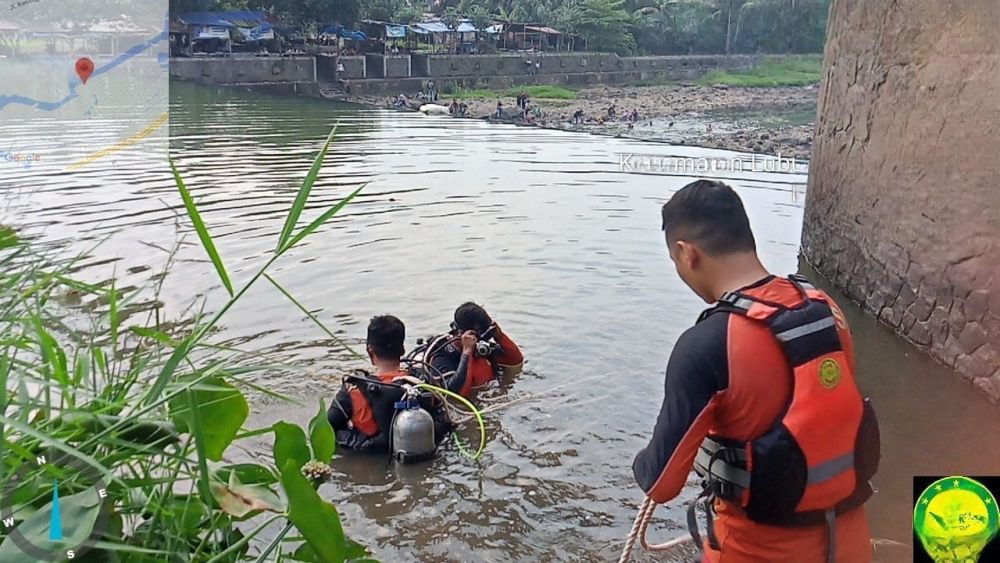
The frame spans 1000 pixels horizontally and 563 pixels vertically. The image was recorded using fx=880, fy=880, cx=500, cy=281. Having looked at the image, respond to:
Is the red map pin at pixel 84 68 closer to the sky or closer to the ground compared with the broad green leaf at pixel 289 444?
closer to the sky

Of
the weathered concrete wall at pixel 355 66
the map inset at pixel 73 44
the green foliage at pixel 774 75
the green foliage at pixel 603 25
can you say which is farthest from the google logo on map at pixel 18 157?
the green foliage at pixel 774 75

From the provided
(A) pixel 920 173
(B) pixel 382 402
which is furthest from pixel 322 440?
(A) pixel 920 173

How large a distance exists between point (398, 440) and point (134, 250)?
4.87m

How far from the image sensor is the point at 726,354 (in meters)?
2.00

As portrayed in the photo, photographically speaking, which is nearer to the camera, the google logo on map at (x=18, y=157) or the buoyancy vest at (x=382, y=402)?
the buoyancy vest at (x=382, y=402)

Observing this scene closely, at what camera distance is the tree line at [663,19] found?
50.4 m

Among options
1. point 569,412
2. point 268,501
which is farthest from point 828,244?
point 268,501

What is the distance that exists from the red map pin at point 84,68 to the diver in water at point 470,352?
230 cm

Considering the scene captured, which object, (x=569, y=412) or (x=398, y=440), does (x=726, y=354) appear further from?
(x=569, y=412)

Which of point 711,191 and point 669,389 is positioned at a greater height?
point 711,191

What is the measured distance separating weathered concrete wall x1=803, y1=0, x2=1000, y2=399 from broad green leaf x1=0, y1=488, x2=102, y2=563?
4.93 meters

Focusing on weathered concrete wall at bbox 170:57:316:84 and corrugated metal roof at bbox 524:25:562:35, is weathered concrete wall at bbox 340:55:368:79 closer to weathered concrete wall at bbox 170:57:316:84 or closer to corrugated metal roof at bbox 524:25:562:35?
weathered concrete wall at bbox 170:57:316:84

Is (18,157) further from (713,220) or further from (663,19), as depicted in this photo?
(663,19)

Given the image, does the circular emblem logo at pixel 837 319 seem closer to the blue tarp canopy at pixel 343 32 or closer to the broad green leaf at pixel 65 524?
the broad green leaf at pixel 65 524
